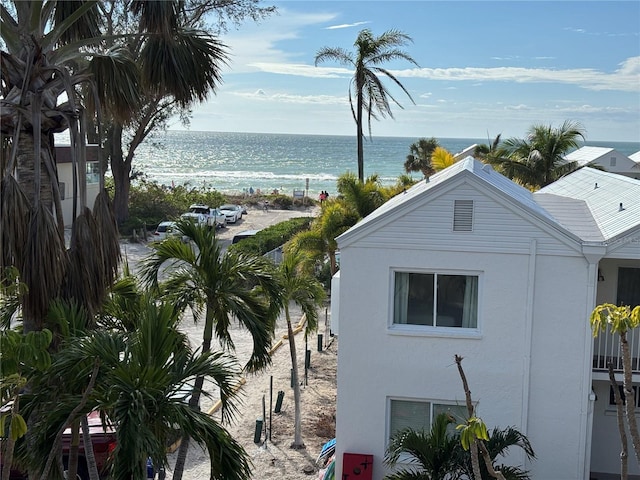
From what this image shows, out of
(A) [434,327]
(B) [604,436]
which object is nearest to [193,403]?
(A) [434,327]

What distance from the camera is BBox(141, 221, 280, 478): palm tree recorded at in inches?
441

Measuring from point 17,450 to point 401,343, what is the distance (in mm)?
7444

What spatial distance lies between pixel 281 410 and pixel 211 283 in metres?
8.81

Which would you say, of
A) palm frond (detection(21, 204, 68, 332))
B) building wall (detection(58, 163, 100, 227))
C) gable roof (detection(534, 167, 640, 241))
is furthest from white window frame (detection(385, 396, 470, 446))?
building wall (detection(58, 163, 100, 227))

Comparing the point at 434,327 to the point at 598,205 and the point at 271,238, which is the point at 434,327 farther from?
the point at 271,238

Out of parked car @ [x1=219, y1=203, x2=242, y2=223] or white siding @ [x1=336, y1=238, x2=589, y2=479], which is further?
parked car @ [x1=219, y1=203, x2=242, y2=223]

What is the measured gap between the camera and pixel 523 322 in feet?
44.7

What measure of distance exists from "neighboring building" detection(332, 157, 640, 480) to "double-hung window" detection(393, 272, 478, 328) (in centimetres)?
2

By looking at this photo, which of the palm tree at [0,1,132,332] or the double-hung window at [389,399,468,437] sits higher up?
the palm tree at [0,1,132,332]

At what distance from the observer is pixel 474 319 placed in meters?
13.8

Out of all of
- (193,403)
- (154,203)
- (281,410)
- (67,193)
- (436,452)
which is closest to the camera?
(193,403)

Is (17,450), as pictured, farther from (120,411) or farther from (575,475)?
(575,475)

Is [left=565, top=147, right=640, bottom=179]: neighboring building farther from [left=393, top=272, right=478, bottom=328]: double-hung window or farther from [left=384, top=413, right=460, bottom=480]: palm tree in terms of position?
Result: [left=384, top=413, right=460, bottom=480]: palm tree

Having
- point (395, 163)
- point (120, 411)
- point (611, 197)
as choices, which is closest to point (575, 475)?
point (611, 197)
